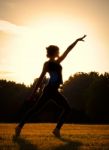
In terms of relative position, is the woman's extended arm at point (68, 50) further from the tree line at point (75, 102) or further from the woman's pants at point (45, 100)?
the tree line at point (75, 102)

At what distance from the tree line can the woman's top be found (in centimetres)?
6112

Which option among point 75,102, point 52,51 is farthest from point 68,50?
point 75,102

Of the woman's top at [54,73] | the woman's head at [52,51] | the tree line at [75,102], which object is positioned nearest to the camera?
the woman's top at [54,73]

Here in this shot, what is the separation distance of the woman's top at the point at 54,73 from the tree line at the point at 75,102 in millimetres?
61125

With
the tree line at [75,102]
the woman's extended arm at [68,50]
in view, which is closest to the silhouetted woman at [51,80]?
the woman's extended arm at [68,50]

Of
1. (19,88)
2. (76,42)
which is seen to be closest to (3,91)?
(19,88)

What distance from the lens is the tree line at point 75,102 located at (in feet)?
258

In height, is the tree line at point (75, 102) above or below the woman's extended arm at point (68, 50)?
below

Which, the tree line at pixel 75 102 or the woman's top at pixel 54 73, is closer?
the woman's top at pixel 54 73

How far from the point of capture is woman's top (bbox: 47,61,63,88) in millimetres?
11438

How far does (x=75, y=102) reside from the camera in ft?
341

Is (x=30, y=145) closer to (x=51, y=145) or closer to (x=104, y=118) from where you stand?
(x=51, y=145)

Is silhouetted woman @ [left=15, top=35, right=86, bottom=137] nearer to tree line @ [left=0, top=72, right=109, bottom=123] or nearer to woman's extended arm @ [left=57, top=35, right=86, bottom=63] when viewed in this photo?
woman's extended arm @ [left=57, top=35, right=86, bottom=63]

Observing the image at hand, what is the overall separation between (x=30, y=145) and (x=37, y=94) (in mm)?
2395
